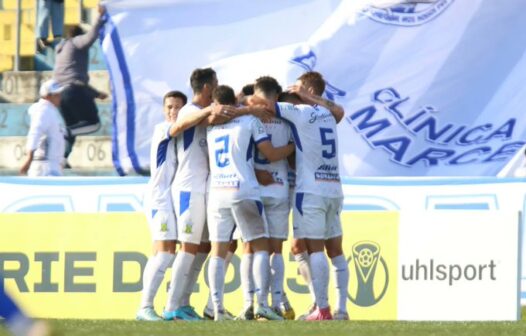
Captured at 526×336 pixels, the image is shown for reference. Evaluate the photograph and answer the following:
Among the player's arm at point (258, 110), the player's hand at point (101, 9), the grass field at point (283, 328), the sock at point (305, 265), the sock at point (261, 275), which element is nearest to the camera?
the grass field at point (283, 328)

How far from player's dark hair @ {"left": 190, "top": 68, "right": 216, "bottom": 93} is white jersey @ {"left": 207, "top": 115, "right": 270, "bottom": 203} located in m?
0.44

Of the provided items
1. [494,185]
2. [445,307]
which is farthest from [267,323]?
[494,185]

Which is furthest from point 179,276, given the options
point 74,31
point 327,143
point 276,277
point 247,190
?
point 74,31

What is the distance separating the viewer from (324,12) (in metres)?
17.8

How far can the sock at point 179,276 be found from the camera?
43.7 ft

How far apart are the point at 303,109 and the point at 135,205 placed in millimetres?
3474

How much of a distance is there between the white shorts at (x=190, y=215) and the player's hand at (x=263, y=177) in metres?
0.47

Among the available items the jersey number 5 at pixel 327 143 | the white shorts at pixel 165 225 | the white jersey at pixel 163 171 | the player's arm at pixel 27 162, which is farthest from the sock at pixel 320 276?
the player's arm at pixel 27 162

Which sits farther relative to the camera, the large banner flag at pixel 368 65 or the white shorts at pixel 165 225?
the large banner flag at pixel 368 65

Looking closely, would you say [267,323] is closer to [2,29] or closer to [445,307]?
[445,307]

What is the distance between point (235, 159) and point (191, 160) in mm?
475

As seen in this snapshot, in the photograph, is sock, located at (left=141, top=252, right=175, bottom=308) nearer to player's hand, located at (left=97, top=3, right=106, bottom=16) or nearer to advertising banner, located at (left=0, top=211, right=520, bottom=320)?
advertising banner, located at (left=0, top=211, right=520, bottom=320)

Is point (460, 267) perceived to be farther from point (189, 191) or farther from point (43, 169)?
point (43, 169)

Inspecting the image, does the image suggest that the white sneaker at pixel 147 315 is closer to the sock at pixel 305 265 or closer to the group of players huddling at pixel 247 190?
the group of players huddling at pixel 247 190
